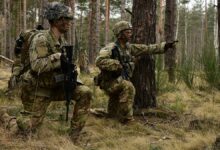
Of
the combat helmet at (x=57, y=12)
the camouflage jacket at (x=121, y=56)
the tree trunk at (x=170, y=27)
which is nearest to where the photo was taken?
the combat helmet at (x=57, y=12)

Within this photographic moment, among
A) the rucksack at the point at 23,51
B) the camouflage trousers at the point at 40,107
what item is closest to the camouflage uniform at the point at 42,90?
the camouflage trousers at the point at 40,107

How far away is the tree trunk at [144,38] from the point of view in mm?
6172

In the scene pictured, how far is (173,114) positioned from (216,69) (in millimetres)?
1922

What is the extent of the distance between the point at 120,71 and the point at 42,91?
1.33 meters

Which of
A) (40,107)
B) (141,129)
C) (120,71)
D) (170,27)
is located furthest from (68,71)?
(170,27)

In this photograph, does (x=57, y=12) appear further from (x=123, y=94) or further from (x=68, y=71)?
(x=123, y=94)

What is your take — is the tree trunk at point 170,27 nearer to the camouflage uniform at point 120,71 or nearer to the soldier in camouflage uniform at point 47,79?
the camouflage uniform at point 120,71

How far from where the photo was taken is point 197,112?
6.80 m

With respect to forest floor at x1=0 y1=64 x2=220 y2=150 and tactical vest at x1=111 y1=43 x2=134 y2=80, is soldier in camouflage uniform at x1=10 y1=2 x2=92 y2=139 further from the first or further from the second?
tactical vest at x1=111 y1=43 x2=134 y2=80

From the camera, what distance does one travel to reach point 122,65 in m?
5.76

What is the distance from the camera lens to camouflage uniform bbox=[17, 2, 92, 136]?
458 cm

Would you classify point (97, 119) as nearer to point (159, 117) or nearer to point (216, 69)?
point (159, 117)

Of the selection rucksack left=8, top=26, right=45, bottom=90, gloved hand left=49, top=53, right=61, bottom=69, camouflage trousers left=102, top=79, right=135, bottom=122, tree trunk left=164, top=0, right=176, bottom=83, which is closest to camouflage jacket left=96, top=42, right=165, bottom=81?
camouflage trousers left=102, top=79, right=135, bottom=122

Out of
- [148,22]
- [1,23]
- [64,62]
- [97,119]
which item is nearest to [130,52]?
[148,22]
